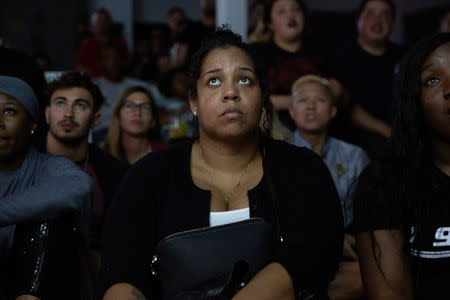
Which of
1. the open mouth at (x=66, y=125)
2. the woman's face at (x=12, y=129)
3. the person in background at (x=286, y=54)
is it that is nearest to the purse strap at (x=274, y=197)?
the woman's face at (x=12, y=129)

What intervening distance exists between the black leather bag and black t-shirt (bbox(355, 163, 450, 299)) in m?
0.36

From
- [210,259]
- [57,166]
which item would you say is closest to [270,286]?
[210,259]

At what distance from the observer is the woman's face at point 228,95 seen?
63.5 inches

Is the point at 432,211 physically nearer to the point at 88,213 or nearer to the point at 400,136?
the point at 400,136

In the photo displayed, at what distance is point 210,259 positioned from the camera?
144cm

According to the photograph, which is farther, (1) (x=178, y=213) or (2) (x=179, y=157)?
(2) (x=179, y=157)

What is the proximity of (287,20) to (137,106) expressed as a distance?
117 centimetres

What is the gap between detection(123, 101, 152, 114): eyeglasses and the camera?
11.0 feet

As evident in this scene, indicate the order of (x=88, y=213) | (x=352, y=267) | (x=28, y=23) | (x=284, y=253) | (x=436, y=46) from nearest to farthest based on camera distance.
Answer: (x=284, y=253), (x=436, y=46), (x=88, y=213), (x=352, y=267), (x=28, y=23)

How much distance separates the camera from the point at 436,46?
64.1 inches

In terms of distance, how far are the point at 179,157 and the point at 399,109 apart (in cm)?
77

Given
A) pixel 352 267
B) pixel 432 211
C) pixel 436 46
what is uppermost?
pixel 436 46

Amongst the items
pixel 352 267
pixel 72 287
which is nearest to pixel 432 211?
pixel 352 267

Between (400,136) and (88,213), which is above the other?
(400,136)
